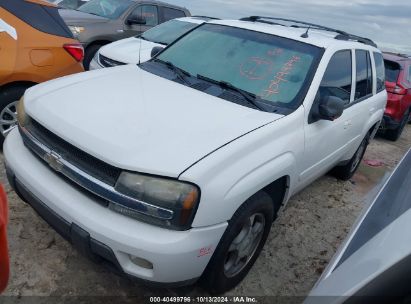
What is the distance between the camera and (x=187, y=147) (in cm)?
221

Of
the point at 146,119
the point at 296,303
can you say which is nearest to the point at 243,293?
the point at 296,303

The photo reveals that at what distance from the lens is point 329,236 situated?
3740 millimetres

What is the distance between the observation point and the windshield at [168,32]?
6902 mm

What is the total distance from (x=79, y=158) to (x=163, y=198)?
60cm

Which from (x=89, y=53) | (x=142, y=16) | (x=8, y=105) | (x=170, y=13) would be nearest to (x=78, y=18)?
(x=89, y=53)

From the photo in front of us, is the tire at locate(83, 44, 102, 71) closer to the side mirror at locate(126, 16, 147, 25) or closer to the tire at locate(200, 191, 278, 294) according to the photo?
the side mirror at locate(126, 16, 147, 25)

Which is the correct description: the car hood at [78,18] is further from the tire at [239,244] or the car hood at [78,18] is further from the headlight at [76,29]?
the tire at [239,244]

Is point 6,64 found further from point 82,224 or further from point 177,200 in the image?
point 177,200

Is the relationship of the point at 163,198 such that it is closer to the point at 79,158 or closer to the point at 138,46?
the point at 79,158

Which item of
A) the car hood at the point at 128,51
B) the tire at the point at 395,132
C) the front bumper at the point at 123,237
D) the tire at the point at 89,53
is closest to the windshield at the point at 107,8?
the tire at the point at 89,53

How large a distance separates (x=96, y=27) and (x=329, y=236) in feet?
20.1

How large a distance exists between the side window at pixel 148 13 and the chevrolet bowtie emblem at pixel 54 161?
6.83m

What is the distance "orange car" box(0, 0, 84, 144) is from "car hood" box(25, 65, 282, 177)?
104 cm

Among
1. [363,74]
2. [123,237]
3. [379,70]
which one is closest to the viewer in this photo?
[123,237]
